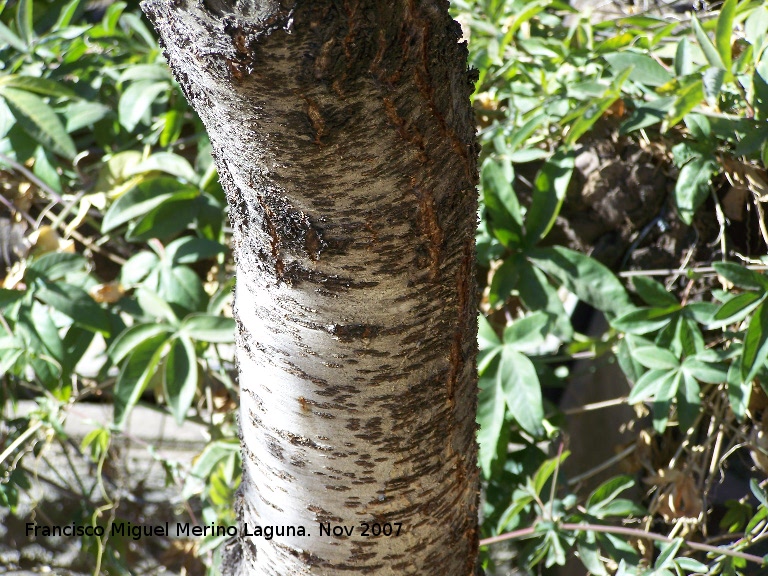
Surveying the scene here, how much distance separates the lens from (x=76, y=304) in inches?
45.9

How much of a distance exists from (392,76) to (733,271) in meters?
0.69

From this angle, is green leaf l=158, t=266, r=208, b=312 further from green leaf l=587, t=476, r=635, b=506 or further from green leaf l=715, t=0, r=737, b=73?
green leaf l=715, t=0, r=737, b=73

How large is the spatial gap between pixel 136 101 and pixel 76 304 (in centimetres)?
41

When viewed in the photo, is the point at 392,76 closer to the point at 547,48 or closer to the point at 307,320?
the point at 307,320

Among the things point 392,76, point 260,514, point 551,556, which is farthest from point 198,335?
point 392,76

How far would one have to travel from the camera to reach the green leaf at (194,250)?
117 cm

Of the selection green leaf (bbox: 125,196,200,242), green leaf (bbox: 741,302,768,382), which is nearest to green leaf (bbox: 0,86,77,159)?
green leaf (bbox: 125,196,200,242)

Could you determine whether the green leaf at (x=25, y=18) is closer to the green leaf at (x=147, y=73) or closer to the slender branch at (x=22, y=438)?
the green leaf at (x=147, y=73)

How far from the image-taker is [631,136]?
1222 mm

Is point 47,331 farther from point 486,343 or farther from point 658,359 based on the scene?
point 658,359

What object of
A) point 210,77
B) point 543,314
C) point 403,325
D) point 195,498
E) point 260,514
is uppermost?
point 210,77

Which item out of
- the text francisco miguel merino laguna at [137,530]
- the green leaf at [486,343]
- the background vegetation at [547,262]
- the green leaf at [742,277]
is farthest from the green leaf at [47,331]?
the green leaf at [742,277]

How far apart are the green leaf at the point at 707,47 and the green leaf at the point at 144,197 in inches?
33.4

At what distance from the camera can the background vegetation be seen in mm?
1018
